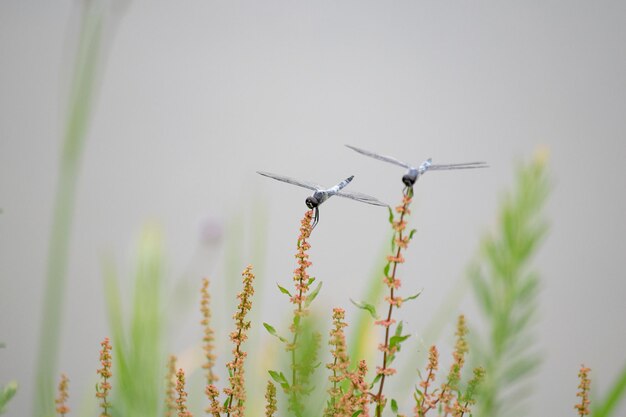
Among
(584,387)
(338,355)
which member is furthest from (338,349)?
(584,387)

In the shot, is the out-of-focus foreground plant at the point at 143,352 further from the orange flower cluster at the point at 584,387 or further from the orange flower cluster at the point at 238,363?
the orange flower cluster at the point at 584,387

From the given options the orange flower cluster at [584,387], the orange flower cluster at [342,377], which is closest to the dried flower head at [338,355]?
the orange flower cluster at [342,377]

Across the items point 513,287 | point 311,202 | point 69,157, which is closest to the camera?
point 69,157

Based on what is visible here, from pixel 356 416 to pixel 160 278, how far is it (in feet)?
0.38

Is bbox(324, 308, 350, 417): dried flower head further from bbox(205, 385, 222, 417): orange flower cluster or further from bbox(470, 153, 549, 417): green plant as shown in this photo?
bbox(470, 153, 549, 417): green plant

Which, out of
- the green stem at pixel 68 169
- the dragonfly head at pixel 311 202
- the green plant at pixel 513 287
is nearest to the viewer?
the green stem at pixel 68 169

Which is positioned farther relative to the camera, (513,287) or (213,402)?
(513,287)

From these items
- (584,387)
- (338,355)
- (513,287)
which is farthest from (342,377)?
(513,287)

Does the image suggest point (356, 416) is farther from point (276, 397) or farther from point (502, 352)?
point (502, 352)

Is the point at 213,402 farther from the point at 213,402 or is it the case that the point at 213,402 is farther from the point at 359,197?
the point at 359,197

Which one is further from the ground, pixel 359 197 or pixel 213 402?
pixel 359 197

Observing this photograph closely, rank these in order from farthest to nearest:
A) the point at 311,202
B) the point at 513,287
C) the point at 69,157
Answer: the point at 513,287 → the point at 311,202 → the point at 69,157

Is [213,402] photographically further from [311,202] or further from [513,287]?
[513,287]

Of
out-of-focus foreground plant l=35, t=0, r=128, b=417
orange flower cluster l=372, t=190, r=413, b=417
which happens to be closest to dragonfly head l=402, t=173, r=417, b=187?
orange flower cluster l=372, t=190, r=413, b=417
